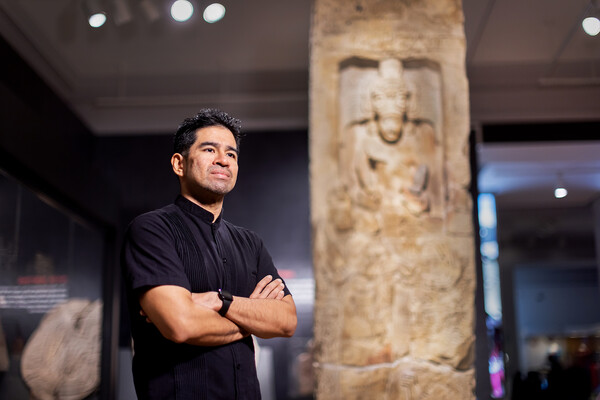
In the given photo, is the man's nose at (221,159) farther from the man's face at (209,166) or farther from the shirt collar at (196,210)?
the shirt collar at (196,210)

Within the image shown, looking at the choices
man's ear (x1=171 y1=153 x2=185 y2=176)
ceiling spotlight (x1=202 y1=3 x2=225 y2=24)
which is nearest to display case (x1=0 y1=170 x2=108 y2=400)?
ceiling spotlight (x1=202 y1=3 x2=225 y2=24)

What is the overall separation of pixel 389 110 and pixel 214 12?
2051mm

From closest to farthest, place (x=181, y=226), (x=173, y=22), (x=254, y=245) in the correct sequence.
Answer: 1. (x=181, y=226)
2. (x=254, y=245)
3. (x=173, y=22)

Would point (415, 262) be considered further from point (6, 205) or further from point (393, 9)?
point (6, 205)

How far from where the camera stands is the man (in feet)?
6.48

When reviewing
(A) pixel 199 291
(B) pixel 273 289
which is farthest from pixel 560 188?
(A) pixel 199 291

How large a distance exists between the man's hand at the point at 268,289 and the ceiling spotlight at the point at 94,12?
2641mm

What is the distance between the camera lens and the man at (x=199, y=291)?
1.98 m

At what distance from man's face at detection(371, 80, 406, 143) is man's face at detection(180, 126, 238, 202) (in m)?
0.73

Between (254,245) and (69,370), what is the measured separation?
2860 mm

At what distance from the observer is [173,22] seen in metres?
4.58

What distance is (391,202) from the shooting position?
272cm

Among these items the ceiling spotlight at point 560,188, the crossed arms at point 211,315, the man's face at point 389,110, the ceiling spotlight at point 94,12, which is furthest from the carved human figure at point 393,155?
the ceiling spotlight at point 560,188

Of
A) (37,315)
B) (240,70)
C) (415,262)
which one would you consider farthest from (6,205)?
(415,262)
